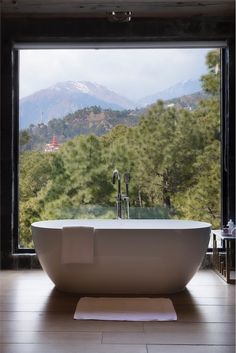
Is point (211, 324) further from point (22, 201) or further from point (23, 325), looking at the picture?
point (22, 201)

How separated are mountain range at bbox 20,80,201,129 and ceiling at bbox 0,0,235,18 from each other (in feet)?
2.47

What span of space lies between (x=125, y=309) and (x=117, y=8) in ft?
9.59

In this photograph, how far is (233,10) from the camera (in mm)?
4266

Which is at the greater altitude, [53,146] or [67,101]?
[67,101]

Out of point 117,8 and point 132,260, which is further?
point 117,8

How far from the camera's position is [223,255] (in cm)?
429

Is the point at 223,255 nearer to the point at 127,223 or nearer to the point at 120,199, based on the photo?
the point at 127,223

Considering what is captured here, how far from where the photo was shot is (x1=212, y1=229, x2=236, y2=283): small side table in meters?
3.79

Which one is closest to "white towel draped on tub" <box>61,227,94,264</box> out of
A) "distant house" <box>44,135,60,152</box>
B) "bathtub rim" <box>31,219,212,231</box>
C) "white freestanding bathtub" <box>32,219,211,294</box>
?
"white freestanding bathtub" <box>32,219,211,294</box>

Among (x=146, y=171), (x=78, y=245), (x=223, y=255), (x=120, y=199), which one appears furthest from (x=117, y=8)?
(x=223, y=255)

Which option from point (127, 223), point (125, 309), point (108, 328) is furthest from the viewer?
point (127, 223)

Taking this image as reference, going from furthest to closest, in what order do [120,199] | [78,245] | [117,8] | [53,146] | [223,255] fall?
[53,146] → [120,199] → [223,255] → [117,8] → [78,245]

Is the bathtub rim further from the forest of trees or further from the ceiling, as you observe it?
the ceiling

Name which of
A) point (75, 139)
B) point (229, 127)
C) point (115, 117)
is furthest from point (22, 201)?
A: point (229, 127)
